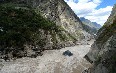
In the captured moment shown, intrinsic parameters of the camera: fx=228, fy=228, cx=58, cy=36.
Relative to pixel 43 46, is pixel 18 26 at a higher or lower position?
higher

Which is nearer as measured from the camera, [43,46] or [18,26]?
[43,46]

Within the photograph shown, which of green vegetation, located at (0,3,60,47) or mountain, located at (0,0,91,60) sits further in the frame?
green vegetation, located at (0,3,60,47)

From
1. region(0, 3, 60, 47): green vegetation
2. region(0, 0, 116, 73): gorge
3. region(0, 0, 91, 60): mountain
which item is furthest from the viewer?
region(0, 3, 60, 47): green vegetation

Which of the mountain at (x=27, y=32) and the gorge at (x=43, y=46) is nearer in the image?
the gorge at (x=43, y=46)

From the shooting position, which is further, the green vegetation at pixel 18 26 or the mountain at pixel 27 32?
the green vegetation at pixel 18 26

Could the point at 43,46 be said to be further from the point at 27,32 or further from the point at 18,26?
the point at 18,26

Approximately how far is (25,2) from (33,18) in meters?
31.4

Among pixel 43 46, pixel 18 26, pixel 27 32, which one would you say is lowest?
pixel 43 46

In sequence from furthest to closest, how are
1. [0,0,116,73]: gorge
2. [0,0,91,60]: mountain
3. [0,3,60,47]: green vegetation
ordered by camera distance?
1. [0,3,60,47]: green vegetation
2. [0,0,91,60]: mountain
3. [0,0,116,73]: gorge

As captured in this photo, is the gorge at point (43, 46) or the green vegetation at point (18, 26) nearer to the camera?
the gorge at point (43, 46)

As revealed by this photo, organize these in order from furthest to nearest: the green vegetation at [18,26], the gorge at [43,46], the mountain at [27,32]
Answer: the green vegetation at [18,26], the mountain at [27,32], the gorge at [43,46]

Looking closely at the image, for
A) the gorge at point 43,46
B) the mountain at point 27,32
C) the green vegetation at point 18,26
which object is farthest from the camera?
the green vegetation at point 18,26

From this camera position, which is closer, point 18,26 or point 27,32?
point 27,32

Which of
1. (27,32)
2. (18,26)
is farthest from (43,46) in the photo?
(18,26)
